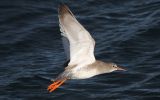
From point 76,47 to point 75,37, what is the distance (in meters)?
0.36

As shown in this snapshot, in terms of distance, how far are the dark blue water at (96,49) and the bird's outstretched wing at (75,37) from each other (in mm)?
Answer: 3334

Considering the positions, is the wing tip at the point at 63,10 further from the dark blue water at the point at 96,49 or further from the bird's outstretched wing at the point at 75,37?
the dark blue water at the point at 96,49

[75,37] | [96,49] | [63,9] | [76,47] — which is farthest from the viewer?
[96,49]

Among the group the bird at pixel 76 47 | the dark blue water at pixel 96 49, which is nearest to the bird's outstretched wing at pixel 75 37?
the bird at pixel 76 47

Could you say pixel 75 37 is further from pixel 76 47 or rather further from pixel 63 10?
pixel 63 10

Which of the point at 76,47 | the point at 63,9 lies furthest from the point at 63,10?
the point at 76,47

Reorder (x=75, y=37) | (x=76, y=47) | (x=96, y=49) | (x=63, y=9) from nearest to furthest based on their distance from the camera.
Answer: (x=63, y=9), (x=75, y=37), (x=76, y=47), (x=96, y=49)

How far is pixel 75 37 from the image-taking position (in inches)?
608

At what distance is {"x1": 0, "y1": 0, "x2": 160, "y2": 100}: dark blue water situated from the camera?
19672 millimetres

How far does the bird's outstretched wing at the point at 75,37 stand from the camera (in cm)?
1519

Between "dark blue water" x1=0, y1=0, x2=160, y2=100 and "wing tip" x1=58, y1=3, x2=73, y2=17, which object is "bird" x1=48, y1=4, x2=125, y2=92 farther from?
"dark blue water" x1=0, y1=0, x2=160, y2=100

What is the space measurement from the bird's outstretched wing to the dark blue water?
3334 millimetres

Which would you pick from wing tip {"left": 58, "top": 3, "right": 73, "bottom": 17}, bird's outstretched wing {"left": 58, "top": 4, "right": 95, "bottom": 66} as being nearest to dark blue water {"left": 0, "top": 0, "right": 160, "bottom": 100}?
bird's outstretched wing {"left": 58, "top": 4, "right": 95, "bottom": 66}

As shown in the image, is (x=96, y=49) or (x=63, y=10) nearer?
(x=63, y=10)
